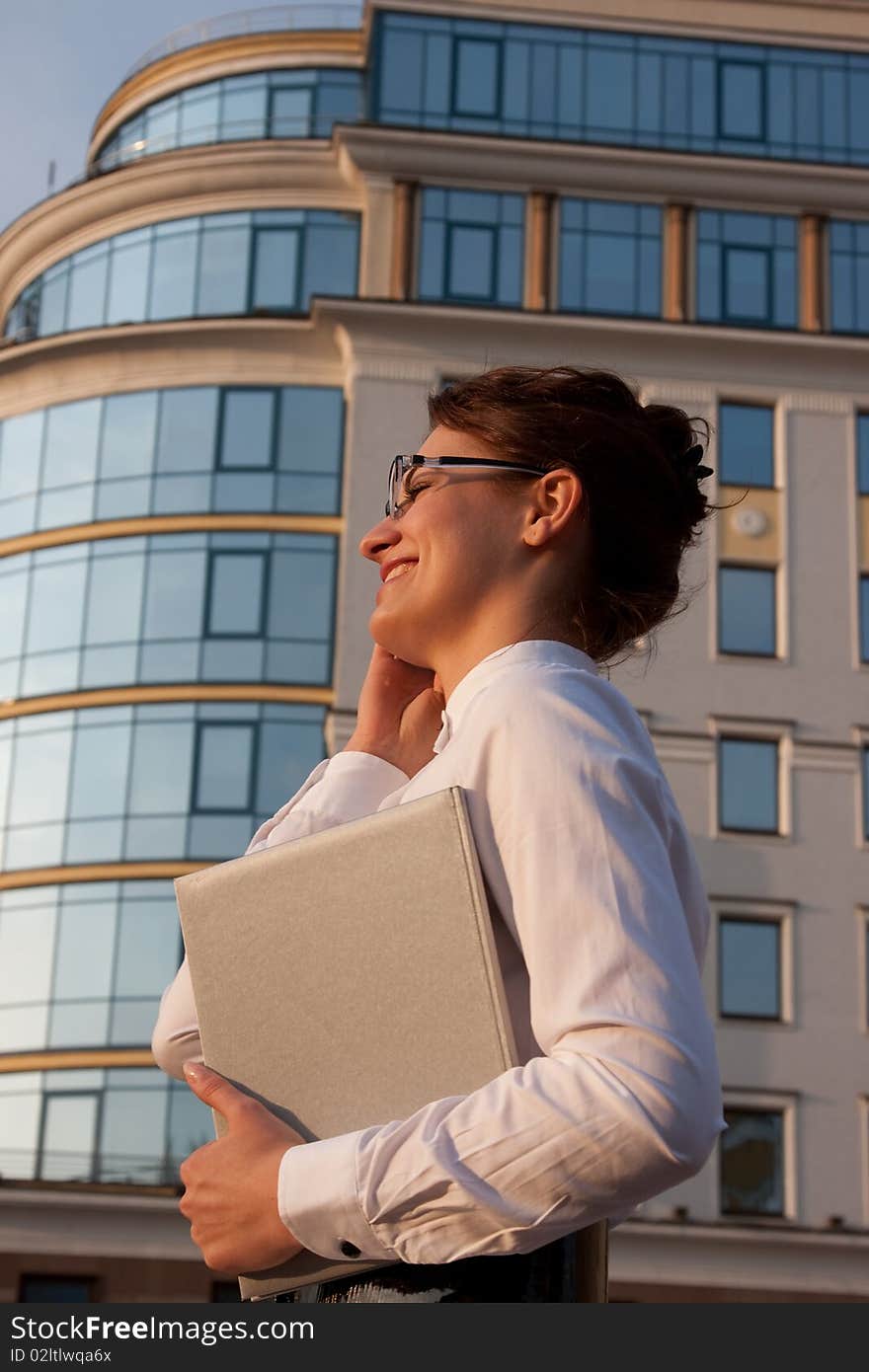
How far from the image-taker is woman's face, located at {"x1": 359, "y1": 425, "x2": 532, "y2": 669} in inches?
95.1

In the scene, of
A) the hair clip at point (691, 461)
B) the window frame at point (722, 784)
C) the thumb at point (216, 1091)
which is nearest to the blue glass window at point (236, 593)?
the window frame at point (722, 784)

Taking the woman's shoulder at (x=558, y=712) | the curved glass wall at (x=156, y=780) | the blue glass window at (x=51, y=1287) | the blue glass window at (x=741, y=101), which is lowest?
the woman's shoulder at (x=558, y=712)

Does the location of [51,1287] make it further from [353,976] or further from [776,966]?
[353,976]

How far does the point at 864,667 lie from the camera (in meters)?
31.8

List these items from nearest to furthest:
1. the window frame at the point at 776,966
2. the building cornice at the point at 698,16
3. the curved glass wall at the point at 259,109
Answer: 1. the window frame at the point at 776,966
2. the building cornice at the point at 698,16
3. the curved glass wall at the point at 259,109

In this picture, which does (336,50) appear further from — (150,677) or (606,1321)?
(606,1321)

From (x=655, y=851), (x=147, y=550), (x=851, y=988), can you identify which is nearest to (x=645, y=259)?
(x=147, y=550)

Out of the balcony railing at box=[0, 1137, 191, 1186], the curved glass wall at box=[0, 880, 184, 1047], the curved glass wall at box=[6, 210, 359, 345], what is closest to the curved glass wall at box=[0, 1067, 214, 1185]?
the balcony railing at box=[0, 1137, 191, 1186]

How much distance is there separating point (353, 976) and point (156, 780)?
1143 inches

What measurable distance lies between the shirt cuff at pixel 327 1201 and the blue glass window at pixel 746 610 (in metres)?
30.2

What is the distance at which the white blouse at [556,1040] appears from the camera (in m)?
1.81

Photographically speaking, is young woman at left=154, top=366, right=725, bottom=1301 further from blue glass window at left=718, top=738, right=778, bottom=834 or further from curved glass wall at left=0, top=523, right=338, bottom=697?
blue glass window at left=718, top=738, right=778, bottom=834

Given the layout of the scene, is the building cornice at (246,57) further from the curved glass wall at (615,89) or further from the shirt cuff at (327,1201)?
the shirt cuff at (327,1201)

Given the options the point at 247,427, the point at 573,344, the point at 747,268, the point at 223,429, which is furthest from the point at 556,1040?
the point at 747,268
